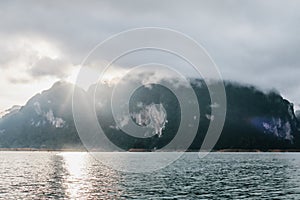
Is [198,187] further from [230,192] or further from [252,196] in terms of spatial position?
[252,196]

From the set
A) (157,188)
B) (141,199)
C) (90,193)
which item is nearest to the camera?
(141,199)

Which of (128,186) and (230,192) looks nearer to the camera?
(230,192)

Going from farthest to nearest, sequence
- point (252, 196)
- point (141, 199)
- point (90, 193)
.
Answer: point (90, 193) < point (252, 196) < point (141, 199)

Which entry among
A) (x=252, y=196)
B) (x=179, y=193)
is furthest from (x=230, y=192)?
(x=179, y=193)

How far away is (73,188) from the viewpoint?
9588cm

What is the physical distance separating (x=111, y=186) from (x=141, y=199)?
25.1 m

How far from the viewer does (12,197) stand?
78.7m

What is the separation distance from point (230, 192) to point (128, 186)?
89.6 ft

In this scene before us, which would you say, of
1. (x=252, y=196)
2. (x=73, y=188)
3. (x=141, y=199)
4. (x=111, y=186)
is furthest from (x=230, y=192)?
(x=73, y=188)

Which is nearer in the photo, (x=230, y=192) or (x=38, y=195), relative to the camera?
(x=38, y=195)

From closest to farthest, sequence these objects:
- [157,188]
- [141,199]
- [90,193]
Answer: [141,199] < [90,193] < [157,188]

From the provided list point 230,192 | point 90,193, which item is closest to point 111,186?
point 90,193

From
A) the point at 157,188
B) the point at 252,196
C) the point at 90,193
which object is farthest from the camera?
the point at 157,188

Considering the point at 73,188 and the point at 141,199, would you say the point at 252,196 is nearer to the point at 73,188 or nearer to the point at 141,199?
the point at 141,199
